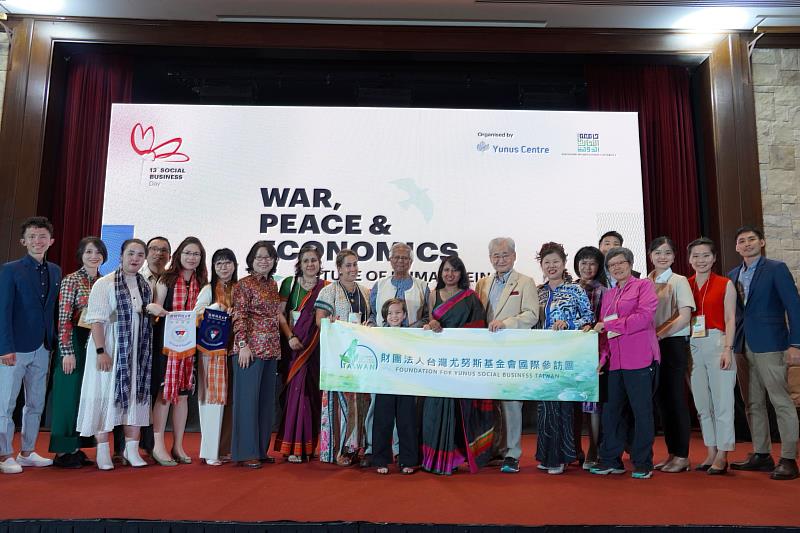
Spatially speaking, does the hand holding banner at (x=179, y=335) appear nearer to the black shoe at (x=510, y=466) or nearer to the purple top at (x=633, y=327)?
the black shoe at (x=510, y=466)

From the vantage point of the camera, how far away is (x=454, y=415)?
3371 millimetres

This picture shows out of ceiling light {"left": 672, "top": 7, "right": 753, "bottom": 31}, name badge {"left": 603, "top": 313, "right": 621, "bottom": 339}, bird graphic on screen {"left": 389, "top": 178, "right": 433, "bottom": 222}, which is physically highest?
ceiling light {"left": 672, "top": 7, "right": 753, "bottom": 31}

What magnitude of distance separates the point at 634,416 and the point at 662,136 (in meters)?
3.36

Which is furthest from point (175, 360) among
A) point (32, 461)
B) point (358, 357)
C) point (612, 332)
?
point (612, 332)

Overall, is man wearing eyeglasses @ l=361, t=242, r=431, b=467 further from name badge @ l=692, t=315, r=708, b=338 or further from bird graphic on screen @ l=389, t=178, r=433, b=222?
bird graphic on screen @ l=389, t=178, r=433, b=222

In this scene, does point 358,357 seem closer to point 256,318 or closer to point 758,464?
point 256,318

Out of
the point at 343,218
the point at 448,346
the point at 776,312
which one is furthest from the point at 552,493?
the point at 343,218

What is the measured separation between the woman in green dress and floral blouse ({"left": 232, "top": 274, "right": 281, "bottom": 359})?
85 centimetres

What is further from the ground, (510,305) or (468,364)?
(510,305)

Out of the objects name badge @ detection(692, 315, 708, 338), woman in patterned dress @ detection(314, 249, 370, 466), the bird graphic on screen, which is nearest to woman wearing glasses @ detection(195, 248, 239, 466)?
woman in patterned dress @ detection(314, 249, 370, 466)

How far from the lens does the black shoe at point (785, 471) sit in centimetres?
329

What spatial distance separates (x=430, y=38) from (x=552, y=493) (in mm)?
4213

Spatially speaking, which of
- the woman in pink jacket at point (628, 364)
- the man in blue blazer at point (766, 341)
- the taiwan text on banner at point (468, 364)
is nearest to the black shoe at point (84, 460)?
the taiwan text on banner at point (468, 364)

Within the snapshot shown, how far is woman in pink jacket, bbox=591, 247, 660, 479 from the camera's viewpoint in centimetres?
326
